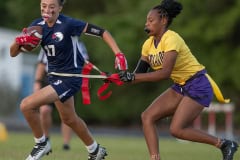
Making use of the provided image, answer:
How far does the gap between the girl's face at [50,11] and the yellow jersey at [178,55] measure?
1.26 m

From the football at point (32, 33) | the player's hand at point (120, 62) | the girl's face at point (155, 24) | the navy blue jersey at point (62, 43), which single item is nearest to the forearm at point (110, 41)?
the player's hand at point (120, 62)

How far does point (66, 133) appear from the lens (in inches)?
630

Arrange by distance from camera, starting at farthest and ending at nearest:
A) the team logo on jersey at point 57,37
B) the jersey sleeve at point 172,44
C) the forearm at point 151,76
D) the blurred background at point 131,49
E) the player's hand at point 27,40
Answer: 1. the blurred background at point 131,49
2. the team logo on jersey at point 57,37
3. the jersey sleeve at point 172,44
4. the player's hand at point 27,40
5. the forearm at point 151,76

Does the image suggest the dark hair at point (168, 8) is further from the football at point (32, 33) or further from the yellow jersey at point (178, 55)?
the football at point (32, 33)

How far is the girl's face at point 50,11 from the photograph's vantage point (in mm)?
10438

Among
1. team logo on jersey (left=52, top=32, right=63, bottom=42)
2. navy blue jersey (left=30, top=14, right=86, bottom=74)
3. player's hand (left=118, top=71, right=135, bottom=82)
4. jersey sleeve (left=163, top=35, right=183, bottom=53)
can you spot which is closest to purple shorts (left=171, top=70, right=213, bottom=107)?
jersey sleeve (left=163, top=35, right=183, bottom=53)

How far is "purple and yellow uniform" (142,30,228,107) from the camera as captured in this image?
406 inches

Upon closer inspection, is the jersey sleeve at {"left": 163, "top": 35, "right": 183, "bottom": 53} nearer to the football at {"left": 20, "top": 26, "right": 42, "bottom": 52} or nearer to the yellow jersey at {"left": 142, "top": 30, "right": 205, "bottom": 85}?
the yellow jersey at {"left": 142, "top": 30, "right": 205, "bottom": 85}

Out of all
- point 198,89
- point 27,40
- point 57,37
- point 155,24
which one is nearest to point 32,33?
point 27,40

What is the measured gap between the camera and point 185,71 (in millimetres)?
10555

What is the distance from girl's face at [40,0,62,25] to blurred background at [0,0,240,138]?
78.8 ft

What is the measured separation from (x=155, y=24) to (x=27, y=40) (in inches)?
65.6

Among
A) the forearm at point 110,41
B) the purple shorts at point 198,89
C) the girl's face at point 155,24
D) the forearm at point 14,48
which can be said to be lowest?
the purple shorts at point 198,89

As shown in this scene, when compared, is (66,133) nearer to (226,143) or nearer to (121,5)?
(226,143)
